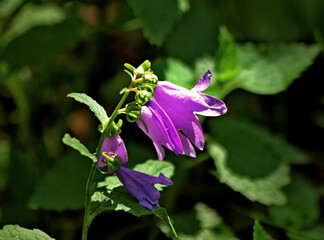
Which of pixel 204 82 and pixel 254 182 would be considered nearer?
pixel 204 82

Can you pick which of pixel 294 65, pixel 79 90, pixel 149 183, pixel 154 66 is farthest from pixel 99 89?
pixel 149 183

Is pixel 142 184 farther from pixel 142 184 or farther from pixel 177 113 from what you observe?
pixel 177 113

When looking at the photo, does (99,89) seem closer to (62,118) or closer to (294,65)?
(62,118)

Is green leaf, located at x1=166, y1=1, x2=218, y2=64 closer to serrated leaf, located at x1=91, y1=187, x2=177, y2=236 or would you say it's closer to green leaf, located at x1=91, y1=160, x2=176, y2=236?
green leaf, located at x1=91, y1=160, x2=176, y2=236

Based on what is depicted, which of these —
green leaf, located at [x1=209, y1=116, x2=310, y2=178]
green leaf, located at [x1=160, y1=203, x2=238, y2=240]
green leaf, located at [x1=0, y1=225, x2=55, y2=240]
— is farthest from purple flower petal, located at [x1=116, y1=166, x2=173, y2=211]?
green leaf, located at [x1=209, y1=116, x2=310, y2=178]

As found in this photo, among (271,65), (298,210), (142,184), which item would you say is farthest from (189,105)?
(298,210)

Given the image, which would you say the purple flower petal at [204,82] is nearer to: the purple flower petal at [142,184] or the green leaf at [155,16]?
the purple flower petal at [142,184]

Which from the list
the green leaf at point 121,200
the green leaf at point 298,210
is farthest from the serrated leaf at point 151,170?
the green leaf at point 298,210
